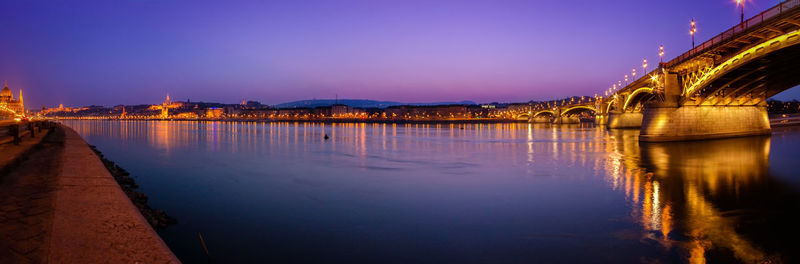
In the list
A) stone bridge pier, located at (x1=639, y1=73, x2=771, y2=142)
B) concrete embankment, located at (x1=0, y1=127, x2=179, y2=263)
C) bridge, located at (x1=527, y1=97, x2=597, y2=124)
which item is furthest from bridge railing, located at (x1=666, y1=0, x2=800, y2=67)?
bridge, located at (x1=527, y1=97, x2=597, y2=124)

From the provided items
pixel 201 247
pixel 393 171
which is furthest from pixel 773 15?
pixel 201 247

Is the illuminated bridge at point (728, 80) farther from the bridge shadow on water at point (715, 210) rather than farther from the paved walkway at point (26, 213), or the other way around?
the paved walkway at point (26, 213)

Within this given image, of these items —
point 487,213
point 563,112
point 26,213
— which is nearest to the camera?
point 26,213

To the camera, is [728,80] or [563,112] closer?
[728,80]

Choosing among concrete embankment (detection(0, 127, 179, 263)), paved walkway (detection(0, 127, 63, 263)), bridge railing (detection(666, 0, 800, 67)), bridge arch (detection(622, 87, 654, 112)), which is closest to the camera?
concrete embankment (detection(0, 127, 179, 263))

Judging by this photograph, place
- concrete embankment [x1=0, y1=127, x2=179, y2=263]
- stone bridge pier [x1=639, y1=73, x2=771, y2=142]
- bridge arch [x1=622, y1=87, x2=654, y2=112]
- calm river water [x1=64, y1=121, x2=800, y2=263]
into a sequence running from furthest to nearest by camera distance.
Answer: bridge arch [x1=622, y1=87, x2=654, y2=112] < stone bridge pier [x1=639, y1=73, x2=771, y2=142] < calm river water [x1=64, y1=121, x2=800, y2=263] < concrete embankment [x1=0, y1=127, x2=179, y2=263]

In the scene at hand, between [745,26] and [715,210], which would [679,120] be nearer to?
[745,26]

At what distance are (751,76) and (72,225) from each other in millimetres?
45286

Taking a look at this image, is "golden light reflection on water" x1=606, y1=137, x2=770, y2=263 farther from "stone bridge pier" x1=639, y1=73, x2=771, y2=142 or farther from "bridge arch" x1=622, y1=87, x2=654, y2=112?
"bridge arch" x1=622, y1=87, x2=654, y2=112

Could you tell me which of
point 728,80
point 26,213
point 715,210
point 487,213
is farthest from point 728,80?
point 26,213

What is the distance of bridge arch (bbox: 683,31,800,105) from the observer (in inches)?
1072

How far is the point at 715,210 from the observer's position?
11.6 meters

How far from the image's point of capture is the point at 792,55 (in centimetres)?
2925

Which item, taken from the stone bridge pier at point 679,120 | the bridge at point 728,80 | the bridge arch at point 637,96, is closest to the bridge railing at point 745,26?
the bridge at point 728,80
